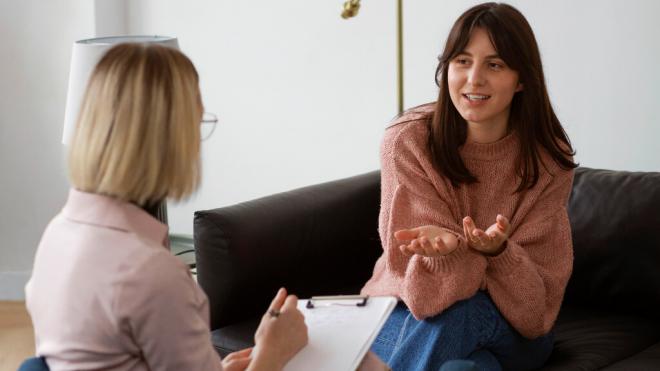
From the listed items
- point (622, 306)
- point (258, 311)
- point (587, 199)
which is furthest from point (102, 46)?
point (622, 306)

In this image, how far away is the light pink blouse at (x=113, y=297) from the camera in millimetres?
1313

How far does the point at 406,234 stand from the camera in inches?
86.2

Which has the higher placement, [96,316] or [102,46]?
[102,46]

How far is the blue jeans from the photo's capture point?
227cm

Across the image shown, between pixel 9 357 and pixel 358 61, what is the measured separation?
157 centimetres

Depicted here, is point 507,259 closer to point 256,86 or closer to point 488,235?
point 488,235

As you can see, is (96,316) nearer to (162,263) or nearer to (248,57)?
(162,263)

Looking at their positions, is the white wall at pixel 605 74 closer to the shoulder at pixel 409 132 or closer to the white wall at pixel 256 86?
the white wall at pixel 256 86

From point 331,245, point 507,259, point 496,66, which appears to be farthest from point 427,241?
point 331,245

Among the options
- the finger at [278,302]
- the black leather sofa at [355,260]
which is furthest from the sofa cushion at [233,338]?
the finger at [278,302]

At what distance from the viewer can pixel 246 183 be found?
4.11 metres

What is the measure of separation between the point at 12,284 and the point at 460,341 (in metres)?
2.37

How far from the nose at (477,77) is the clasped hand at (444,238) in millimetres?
348

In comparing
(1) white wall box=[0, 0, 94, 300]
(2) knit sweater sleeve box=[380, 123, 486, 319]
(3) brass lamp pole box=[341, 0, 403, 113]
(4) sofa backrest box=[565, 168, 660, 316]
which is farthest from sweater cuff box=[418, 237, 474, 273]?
(1) white wall box=[0, 0, 94, 300]
